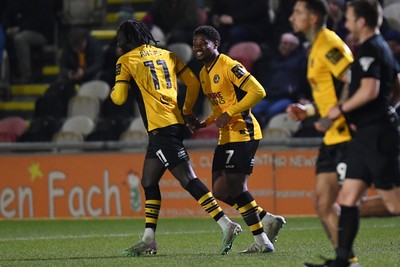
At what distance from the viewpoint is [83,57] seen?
18.3 metres

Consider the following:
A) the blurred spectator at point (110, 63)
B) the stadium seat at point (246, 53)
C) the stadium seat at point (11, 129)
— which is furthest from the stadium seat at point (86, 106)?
the stadium seat at point (246, 53)

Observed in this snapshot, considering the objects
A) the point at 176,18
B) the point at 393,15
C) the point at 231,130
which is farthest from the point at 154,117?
the point at 176,18

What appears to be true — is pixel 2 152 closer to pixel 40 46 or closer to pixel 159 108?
pixel 40 46

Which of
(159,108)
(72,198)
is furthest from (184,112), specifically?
(72,198)

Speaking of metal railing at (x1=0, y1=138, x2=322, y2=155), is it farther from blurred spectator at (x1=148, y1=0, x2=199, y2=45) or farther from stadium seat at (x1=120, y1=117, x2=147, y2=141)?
blurred spectator at (x1=148, y1=0, x2=199, y2=45)

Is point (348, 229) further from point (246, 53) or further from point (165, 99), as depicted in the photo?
point (246, 53)

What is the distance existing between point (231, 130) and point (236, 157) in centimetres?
26

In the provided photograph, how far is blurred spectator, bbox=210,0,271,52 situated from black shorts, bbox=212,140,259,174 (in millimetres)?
7417

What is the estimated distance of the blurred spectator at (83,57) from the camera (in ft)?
59.5

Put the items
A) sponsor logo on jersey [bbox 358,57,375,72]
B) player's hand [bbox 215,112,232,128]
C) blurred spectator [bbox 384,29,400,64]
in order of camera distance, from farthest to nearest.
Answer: blurred spectator [bbox 384,29,400,64], player's hand [bbox 215,112,232,128], sponsor logo on jersey [bbox 358,57,375,72]

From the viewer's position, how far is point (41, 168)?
51.5 ft

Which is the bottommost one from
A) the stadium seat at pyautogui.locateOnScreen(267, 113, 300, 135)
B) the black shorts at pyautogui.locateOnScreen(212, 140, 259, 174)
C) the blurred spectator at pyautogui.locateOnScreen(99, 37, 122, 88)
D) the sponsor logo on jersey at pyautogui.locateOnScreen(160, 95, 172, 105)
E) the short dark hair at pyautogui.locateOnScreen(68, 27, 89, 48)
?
the stadium seat at pyautogui.locateOnScreen(267, 113, 300, 135)

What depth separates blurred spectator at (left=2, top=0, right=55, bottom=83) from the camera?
65.0 ft

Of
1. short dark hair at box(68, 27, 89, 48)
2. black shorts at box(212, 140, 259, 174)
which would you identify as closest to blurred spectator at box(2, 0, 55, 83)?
short dark hair at box(68, 27, 89, 48)
